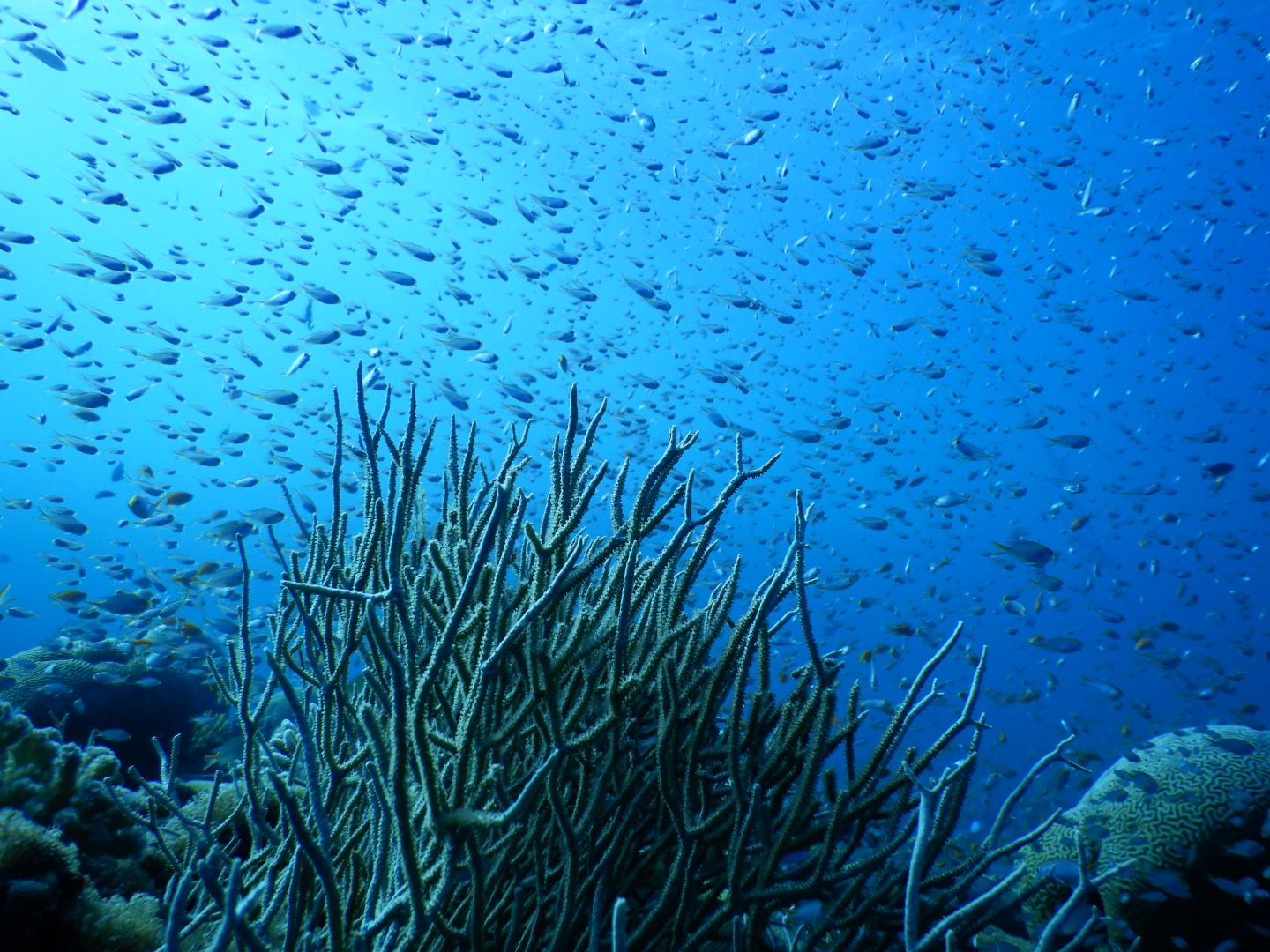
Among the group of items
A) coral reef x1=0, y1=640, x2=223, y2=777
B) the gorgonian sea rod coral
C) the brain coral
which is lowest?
coral reef x1=0, y1=640, x2=223, y2=777

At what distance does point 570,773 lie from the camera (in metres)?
2.19

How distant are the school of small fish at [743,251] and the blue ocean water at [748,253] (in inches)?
9.4

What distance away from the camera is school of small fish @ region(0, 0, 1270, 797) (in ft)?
39.3

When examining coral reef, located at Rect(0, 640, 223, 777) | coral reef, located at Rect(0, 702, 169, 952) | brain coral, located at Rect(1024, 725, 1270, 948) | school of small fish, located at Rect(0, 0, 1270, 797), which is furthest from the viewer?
school of small fish, located at Rect(0, 0, 1270, 797)

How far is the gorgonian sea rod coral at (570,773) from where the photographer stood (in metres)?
1.40

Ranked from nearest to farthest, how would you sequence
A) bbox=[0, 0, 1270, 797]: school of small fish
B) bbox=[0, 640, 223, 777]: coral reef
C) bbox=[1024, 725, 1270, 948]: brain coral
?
bbox=[1024, 725, 1270, 948]: brain coral → bbox=[0, 640, 223, 777]: coral reef → bbox=[0, 0, 1270, 797]: school of small fish

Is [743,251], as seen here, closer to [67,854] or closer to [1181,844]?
[1181,844]

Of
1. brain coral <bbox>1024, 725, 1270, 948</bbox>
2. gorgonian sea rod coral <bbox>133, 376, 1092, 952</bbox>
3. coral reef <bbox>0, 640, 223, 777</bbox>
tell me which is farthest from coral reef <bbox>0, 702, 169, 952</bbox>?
coral reef <bbox>0, 640, 223, 777</bbox>

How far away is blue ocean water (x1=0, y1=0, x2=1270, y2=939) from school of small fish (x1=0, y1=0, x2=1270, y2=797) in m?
0.24

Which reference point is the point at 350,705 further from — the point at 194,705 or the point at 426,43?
the point at 426,43

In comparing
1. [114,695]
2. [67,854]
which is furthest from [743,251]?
[67,854]

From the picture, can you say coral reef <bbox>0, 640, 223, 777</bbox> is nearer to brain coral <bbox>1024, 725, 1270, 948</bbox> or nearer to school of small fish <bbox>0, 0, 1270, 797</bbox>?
school of small fish <bbox>0, 0, 1270, 797</bbox>

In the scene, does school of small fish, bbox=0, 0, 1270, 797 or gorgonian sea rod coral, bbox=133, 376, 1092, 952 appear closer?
gorgonian sea rod coral, bbox=133, 376, 1092, 952

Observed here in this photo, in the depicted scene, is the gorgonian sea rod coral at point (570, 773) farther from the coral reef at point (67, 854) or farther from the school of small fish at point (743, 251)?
the school of small fish at point (743, 251)
